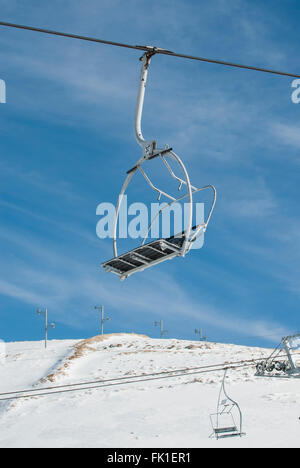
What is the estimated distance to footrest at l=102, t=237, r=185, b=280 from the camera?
13.3 metres

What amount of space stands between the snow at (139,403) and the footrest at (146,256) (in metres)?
19.3

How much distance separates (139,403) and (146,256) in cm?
2664

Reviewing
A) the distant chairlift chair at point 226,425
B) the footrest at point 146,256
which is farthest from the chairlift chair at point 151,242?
the distant chairlift chair at point 226,425

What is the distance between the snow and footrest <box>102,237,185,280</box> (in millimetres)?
19335

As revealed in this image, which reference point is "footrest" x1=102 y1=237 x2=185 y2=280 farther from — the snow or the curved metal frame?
the snow

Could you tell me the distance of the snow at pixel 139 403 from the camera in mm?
32500

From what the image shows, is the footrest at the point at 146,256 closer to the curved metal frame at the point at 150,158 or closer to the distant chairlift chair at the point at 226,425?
the curved metal frame at the point at 150,158

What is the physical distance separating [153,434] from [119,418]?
341cm

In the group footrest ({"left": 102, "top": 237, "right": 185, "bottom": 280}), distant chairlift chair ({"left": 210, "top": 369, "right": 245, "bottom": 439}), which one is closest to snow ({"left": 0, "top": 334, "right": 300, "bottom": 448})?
distant chairlift chair ({"left": 210, "top": 369, "right": 245, "bottom": 439})

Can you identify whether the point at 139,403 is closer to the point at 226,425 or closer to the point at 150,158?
the point at 226,425

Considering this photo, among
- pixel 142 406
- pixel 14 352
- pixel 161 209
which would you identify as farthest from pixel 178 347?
pixel 161 209
